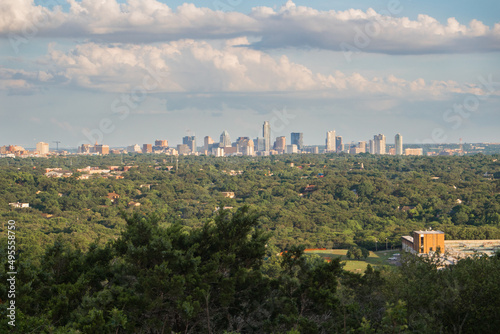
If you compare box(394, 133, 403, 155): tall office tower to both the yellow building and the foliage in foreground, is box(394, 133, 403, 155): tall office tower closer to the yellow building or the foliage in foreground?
the yellow building

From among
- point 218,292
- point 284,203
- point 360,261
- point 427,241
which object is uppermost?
point 218,292

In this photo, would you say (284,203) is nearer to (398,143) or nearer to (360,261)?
A: (360,261)

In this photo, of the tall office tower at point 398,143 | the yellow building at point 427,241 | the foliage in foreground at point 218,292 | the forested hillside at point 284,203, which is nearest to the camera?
the foliage in foreground at point 218,292

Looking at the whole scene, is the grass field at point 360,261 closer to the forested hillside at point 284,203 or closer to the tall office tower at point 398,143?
the forested hillside at point 284,203

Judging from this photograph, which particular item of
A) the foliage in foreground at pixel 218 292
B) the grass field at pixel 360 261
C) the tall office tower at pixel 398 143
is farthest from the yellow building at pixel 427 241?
the tall office tower at pixel 398 143

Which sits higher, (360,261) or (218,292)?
(218,292)

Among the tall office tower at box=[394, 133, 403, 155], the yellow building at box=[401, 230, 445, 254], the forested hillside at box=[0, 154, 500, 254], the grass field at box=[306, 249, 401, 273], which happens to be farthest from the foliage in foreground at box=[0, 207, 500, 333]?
the tall office tower at box=[394, 133, 403, 155]

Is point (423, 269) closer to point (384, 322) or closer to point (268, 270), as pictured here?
point (384, 322)

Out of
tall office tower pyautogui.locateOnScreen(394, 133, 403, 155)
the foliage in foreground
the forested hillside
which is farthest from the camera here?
tall office tower pyautogui.locateOnScreen(394, 133, 403, 155)

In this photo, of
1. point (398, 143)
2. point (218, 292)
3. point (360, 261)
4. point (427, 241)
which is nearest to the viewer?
point (218, 292)

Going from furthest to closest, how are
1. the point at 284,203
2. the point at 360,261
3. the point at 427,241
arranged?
1. the point at 284,203
2. the point at 360,261
3. the point at 427,241

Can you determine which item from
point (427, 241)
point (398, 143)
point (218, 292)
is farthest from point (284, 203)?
point (398, 143)
